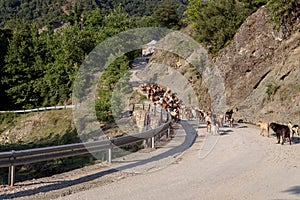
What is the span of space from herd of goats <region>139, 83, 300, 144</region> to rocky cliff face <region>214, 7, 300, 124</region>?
267cm

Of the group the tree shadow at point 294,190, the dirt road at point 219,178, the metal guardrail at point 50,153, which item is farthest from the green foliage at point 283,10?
the tree shadow at point 294,190

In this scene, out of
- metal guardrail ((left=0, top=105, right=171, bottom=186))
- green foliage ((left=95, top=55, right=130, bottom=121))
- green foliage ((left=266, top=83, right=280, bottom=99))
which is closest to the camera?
metal guardrail ((left=0, top=105, right=171, bottom=186))

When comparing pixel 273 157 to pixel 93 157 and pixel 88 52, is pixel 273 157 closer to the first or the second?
pixel 93 157

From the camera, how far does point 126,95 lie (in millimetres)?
34750

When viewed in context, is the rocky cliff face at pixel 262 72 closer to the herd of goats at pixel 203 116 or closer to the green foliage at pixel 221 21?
the herd of goats at pixel 203 116

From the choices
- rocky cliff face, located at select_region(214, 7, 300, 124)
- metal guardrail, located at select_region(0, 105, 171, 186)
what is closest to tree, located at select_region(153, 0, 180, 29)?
rocky cliff face, located at select_region(214, 7, 300, 124)

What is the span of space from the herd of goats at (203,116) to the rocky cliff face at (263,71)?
8.76 ft

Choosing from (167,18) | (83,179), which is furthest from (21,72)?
(83,179)

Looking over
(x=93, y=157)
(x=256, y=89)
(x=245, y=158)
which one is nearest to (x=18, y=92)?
(x=256, y=89)

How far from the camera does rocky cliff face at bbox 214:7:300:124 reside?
23.2 meters

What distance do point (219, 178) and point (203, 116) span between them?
54.9ft

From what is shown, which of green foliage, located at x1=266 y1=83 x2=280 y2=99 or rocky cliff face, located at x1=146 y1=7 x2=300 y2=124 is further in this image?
green foliage, located at x1=266 y1=83 x2=280 y2=99

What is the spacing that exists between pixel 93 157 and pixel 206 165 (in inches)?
167

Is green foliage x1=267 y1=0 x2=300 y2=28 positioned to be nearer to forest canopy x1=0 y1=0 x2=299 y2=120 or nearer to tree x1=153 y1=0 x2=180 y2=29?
forest canopy x1=0 y1=0 x2=299 y2=120
